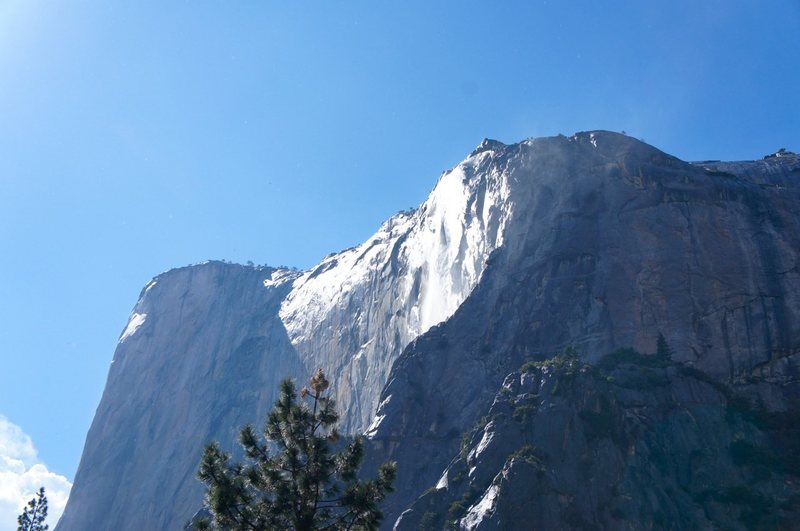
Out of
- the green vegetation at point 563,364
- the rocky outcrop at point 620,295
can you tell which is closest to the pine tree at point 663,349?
the rocky outcrop at point 620,295

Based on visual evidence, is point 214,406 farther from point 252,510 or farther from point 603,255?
point 252,510

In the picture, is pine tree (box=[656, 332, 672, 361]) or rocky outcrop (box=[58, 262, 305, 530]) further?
rocky outcrop (box=[58, 262, 305, 530])

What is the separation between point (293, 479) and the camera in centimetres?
2492

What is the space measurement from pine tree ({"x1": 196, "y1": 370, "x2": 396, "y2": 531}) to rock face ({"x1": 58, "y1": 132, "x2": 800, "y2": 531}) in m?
27.7

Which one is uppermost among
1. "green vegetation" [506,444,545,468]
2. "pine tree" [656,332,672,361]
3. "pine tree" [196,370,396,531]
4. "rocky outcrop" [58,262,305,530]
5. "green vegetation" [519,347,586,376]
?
"rocky outcrop" [58,262,305,530]

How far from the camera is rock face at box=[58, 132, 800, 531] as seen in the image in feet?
181

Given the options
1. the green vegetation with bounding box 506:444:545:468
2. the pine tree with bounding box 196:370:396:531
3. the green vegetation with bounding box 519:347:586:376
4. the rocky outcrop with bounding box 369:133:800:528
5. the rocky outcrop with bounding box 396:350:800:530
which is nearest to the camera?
the pine tree with bounding box 196:370:396:531

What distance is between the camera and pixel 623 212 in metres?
75.0

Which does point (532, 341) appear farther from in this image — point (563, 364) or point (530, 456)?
point (530, 456)

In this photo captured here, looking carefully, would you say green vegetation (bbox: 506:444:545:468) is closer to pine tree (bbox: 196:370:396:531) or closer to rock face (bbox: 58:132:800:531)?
rock face (bbox: 58:132:800:531)

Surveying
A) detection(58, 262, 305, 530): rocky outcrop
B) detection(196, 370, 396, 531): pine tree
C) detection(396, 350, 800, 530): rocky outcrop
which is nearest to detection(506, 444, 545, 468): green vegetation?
detection(396, 350, 800, 530): rocky outcrop

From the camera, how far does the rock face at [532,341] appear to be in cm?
5531

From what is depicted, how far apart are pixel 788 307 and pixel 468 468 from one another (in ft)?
89.7

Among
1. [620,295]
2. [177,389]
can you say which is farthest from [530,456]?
[177,389]
